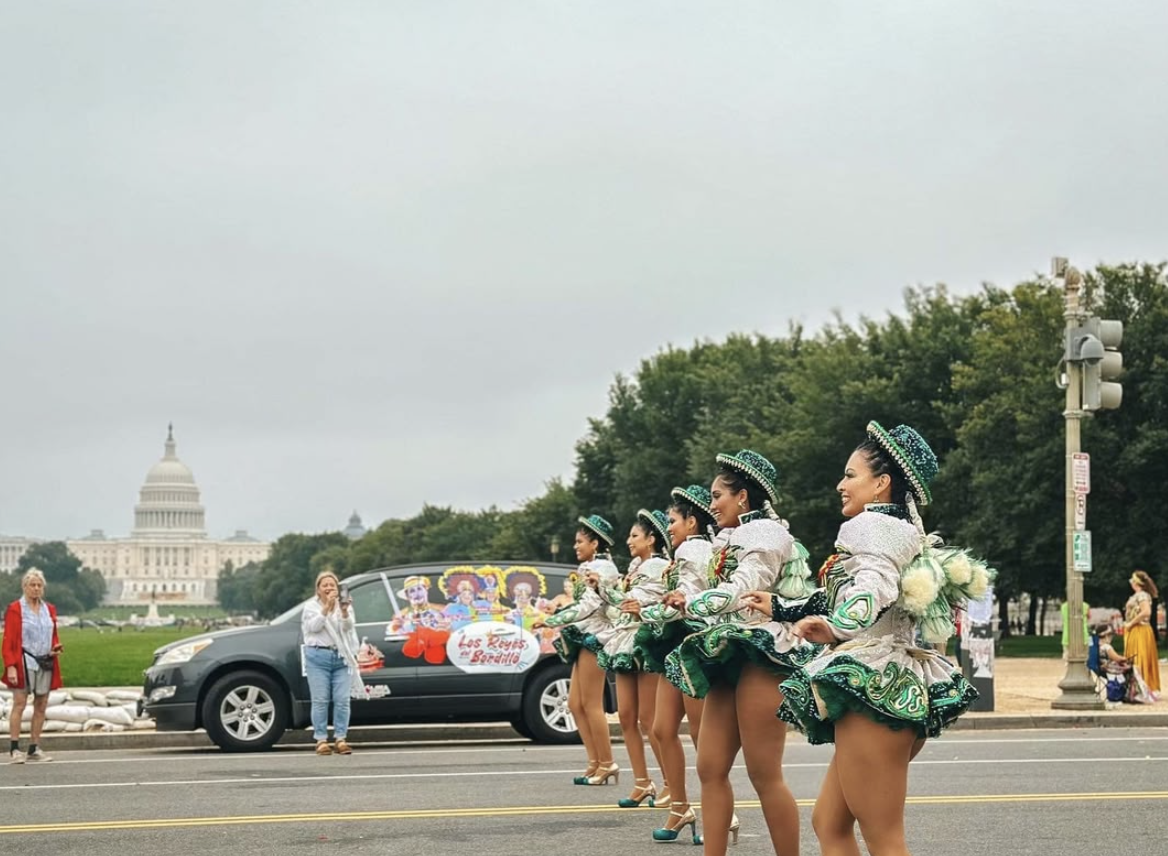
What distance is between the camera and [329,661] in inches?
693

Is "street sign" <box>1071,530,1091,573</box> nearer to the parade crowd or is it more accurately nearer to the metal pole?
the metal pole

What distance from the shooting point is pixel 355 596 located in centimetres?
1880

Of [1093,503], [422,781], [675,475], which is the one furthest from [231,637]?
[675,475]

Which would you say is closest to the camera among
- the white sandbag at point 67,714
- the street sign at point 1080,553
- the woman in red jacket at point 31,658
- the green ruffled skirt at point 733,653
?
the green ruffled skirt at point 733,653

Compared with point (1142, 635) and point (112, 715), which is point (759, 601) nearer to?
point (112, 715)

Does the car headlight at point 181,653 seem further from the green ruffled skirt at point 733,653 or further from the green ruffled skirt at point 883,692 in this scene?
the green ruffled skirt at point 883,692

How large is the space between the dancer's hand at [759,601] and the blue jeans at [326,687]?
10.7 metres

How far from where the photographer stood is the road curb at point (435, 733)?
18984 millimetres

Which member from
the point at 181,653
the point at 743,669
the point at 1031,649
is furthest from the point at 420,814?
the point at 1031,649

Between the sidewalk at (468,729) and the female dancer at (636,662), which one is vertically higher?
the female dancer at (636,662)

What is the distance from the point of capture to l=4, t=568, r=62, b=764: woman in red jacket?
56.2 ft

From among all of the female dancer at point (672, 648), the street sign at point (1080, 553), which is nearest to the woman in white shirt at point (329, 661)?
the female dancer at point (672, 648)

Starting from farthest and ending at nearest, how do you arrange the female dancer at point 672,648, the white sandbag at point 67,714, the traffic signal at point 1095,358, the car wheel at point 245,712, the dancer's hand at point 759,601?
the traffic signal at point 1095,358 → the white sandbag at point 67,714 → the car wheel at point 245,712 → the female dancer at point 672,648 → the dancer's hand at point 759,601

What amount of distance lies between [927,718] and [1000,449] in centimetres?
4211
